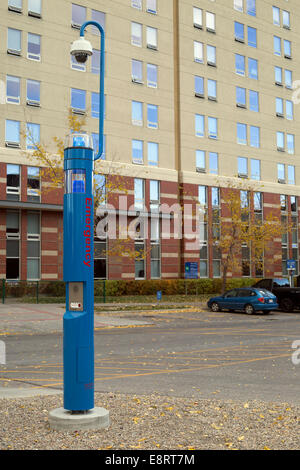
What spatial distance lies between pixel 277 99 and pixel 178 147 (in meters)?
13.3

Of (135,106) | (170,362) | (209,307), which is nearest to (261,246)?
(209,307)

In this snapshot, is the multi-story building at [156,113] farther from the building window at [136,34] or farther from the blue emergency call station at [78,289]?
the blue emergency call station at [78,289]

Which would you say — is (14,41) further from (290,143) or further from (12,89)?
(290,143)

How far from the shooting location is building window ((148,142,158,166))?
41.3 metres

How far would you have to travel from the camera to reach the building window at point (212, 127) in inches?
1757

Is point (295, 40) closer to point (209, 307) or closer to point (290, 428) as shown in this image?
point (209, 307)

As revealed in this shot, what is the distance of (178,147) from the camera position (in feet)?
141

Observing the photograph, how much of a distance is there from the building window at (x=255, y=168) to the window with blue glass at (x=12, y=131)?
21.3m

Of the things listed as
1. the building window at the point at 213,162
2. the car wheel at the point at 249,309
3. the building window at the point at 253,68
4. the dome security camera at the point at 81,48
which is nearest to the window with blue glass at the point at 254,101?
the building window at the point at 253,68

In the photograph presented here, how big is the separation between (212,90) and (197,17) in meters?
6.00

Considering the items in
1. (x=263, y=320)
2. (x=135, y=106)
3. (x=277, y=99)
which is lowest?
(x=263, y=320)

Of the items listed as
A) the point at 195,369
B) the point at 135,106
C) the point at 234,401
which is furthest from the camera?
the point at 135,106

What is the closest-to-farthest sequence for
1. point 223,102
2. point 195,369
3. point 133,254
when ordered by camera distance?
point 195,369, point 133,254, point 223,102

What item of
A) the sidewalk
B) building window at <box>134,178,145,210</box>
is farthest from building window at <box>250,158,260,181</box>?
the sidewalk
